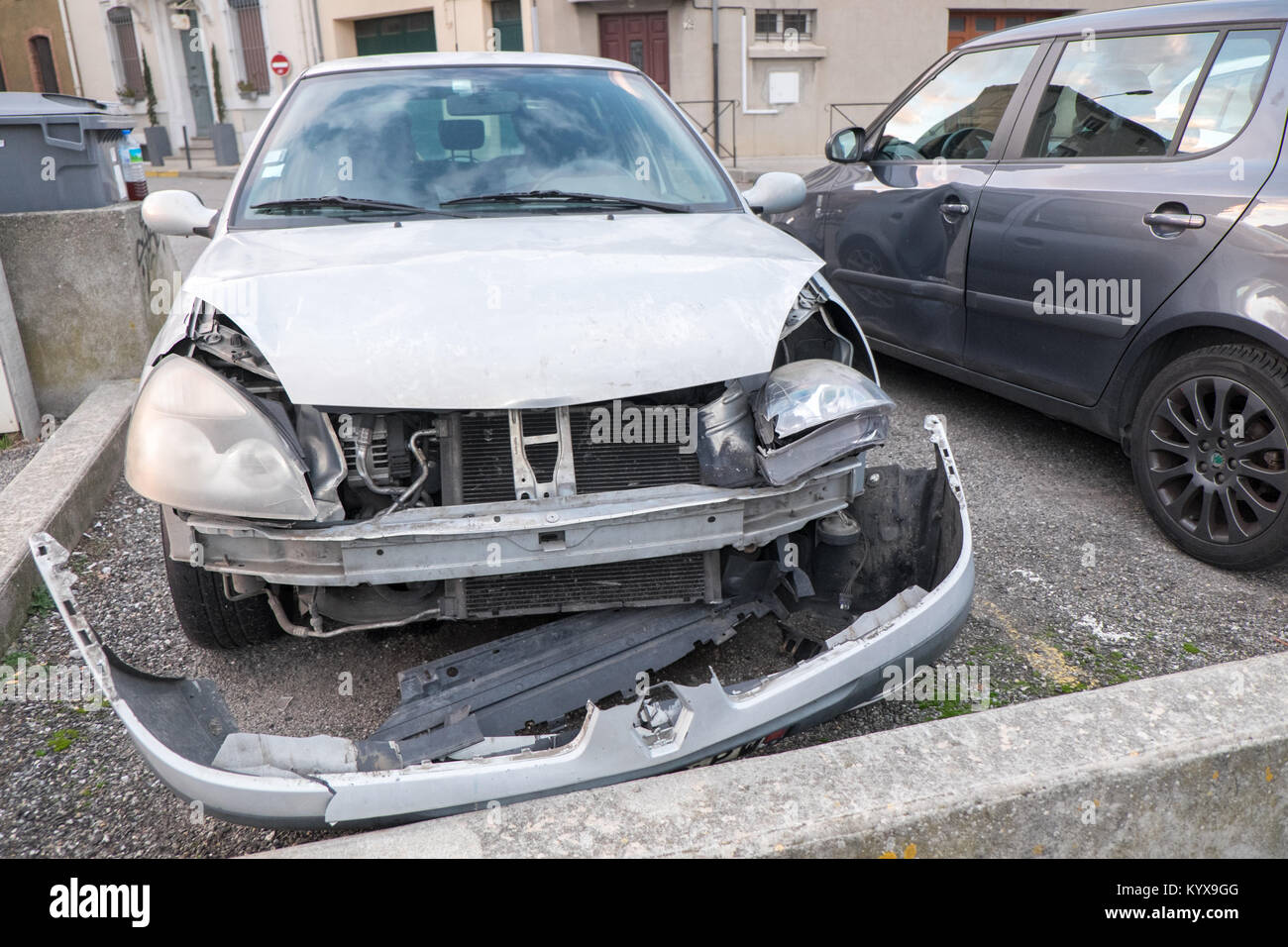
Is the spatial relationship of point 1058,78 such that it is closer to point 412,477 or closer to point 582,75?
point 582,75

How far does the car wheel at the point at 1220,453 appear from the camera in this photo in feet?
10.0

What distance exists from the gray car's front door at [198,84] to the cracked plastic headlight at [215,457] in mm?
25131

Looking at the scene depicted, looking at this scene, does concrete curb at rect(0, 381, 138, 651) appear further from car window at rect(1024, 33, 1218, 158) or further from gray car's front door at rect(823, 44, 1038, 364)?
car window at rect(1024, 33, 1218, 158)

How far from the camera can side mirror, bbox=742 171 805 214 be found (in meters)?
3.58

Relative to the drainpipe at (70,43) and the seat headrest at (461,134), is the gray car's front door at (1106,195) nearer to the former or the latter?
the seat headrest at (461,134)

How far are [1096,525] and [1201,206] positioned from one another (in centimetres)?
120

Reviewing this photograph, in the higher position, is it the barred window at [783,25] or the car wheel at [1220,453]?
the barred window at [783,25]

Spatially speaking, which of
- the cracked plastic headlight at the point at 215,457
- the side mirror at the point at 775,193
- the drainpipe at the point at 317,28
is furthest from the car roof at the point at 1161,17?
the drainpipe at the point at 317,28

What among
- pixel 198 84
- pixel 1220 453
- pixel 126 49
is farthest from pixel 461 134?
pixel 126 49

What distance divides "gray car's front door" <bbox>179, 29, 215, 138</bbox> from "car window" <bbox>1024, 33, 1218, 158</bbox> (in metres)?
24.4

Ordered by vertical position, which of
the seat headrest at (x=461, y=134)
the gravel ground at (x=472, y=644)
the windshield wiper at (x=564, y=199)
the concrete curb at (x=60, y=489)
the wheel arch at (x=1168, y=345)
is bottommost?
the gravel ground at (x=472, y=644)
